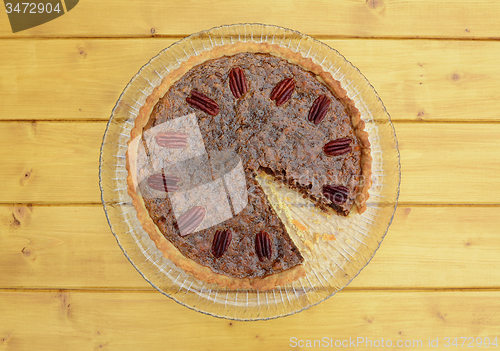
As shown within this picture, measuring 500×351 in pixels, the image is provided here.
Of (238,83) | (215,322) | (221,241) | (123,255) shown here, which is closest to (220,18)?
(238,83)

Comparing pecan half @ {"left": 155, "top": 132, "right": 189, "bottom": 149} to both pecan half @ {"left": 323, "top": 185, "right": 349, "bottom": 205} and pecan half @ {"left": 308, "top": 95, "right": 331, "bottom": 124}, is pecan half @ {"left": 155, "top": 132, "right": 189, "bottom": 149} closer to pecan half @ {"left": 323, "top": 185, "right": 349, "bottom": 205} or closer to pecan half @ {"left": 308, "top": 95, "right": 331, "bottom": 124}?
pecan half @ {"left": 308, "top": 95, "right": 331, "bottom": 124}

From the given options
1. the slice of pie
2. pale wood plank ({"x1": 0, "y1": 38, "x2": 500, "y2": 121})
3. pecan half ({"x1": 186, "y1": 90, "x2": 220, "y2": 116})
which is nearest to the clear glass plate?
the slice of pie

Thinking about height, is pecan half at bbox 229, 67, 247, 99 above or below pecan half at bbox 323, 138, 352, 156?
above

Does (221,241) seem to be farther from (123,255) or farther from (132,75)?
(132,75)

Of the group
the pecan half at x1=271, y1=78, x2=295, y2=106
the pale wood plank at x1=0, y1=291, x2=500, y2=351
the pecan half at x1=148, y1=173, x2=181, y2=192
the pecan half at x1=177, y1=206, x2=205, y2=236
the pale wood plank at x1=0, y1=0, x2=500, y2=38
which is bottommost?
the pale wood plank at x1=0, y1=291, x2=500, y2=351

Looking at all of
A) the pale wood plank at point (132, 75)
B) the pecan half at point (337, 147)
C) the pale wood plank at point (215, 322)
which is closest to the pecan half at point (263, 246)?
the pale wood plank at point (215, 322)

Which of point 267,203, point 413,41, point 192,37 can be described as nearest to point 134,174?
point 267,203

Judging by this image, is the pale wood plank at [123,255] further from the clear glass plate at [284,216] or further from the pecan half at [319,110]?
Answer: the pecan half at [319,110]
